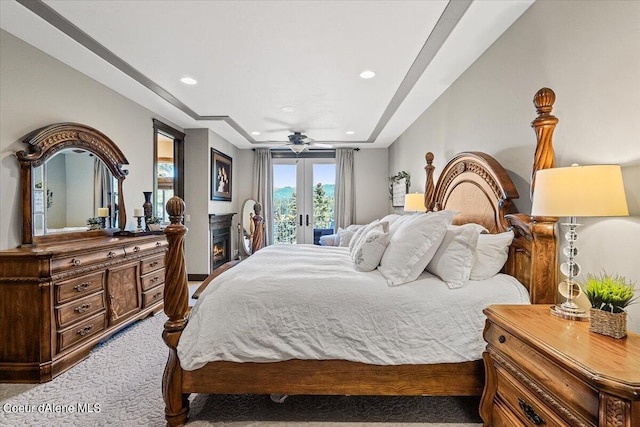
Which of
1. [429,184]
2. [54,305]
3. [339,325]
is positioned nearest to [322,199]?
[429,184]

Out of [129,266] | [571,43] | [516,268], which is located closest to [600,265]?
[516,268]

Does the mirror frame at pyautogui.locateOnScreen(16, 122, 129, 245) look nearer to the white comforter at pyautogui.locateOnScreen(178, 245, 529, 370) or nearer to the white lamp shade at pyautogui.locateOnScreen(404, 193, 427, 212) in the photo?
the white comforter at pyautogui.locateOnScreen(178, 245, 529, 370)

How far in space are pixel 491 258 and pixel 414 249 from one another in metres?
0.51

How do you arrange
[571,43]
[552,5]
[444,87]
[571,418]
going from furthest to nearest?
[444,87] → [552,5] → [571,43] → [571,418]

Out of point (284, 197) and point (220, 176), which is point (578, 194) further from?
point (284, 197)

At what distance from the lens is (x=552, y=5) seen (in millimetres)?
1818

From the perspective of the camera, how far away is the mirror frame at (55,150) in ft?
8.20

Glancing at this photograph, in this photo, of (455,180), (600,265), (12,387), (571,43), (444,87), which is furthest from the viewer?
(444,87)

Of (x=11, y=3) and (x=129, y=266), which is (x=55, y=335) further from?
(x=11, y=3)

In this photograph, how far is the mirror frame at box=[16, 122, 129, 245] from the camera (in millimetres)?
2500

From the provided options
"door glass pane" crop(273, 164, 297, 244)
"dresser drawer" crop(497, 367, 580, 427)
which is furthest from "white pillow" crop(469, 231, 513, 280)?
"door glass pane" crop(273, 164, 297, 244)

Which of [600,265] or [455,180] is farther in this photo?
[455,180]

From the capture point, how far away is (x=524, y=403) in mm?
1312

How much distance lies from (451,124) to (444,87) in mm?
437
